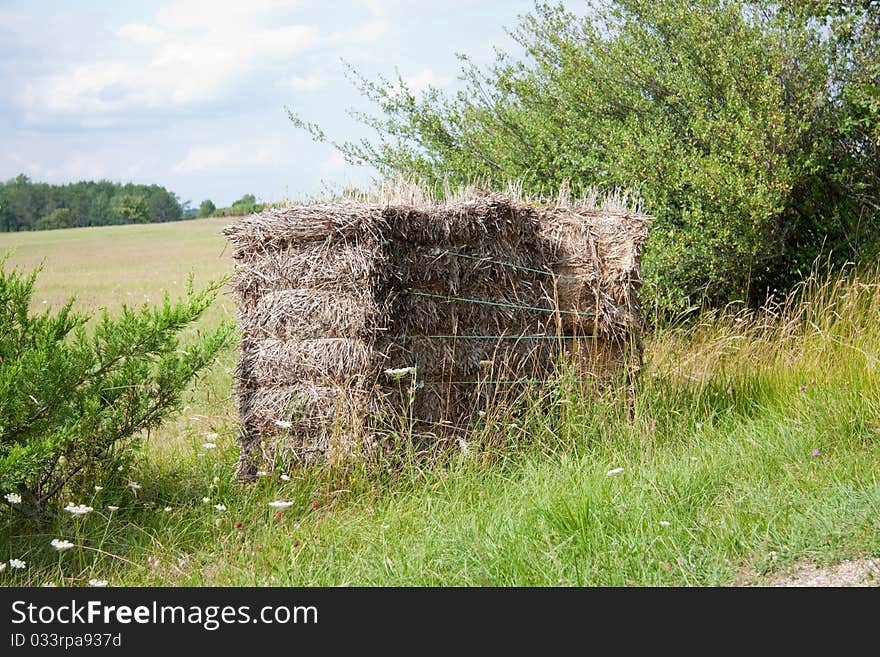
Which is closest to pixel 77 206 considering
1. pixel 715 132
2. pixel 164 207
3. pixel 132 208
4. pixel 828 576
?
pixel 164 207

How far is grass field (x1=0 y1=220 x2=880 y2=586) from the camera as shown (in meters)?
3.51

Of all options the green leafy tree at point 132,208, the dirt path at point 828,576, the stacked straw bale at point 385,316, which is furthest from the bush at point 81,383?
Answer: the green leafy tree at point 132,208

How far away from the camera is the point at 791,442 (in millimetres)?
4844

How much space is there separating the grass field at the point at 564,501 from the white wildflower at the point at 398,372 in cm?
49

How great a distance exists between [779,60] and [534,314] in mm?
4277

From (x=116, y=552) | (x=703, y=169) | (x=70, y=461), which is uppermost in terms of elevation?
(x=703, y=169)

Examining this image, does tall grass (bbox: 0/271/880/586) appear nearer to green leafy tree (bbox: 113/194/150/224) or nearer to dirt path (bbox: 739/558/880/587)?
dirt path (bbox: 739/558/880/587)

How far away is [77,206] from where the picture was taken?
57344 mm

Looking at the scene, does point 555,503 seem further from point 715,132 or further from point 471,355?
point 715,132

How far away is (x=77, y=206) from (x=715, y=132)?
57.2 m

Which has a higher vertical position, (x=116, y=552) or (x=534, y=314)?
(x=534, y=314)

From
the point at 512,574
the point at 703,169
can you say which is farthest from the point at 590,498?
the point at 703,169

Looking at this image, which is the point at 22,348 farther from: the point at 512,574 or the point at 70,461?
the point at 512,574
